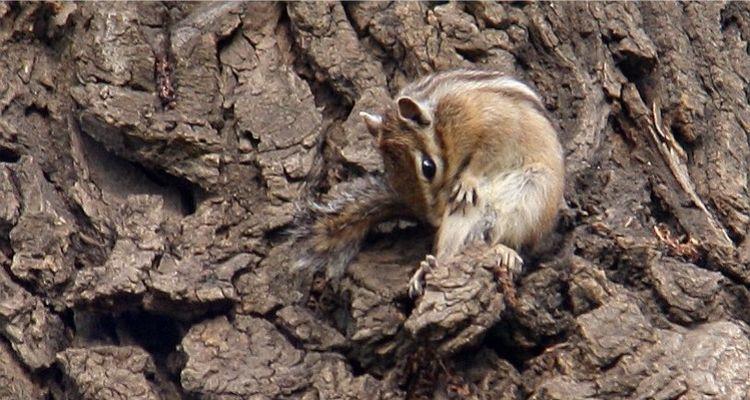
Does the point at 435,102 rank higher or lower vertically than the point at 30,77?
lower

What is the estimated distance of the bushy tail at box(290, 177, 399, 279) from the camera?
4.94 m

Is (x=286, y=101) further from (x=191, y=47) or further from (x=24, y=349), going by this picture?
(x=24, y=349)

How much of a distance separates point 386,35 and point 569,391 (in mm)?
1597

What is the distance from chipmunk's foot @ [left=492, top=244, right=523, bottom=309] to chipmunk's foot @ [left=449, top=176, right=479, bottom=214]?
0.24m

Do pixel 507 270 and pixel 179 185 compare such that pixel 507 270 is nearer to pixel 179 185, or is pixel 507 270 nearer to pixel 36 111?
pixel 179 185

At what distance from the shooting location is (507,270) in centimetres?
452

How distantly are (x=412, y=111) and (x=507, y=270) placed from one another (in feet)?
2.38

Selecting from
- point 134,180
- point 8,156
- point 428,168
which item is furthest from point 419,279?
point 8,156

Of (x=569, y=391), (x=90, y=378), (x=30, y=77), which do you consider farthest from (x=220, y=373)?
(x=30, y=77)

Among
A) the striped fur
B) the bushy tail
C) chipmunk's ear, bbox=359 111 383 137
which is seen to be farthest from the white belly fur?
chipmunk's ear, bbox=359 111 383 137

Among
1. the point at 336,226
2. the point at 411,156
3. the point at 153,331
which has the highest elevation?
the point at 411,156

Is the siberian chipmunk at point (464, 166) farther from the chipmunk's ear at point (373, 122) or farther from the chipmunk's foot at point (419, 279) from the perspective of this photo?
the chipmunk's foot at point (419, 279)

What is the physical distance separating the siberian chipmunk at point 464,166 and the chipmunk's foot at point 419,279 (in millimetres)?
172

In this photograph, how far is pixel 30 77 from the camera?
17.1 feet
